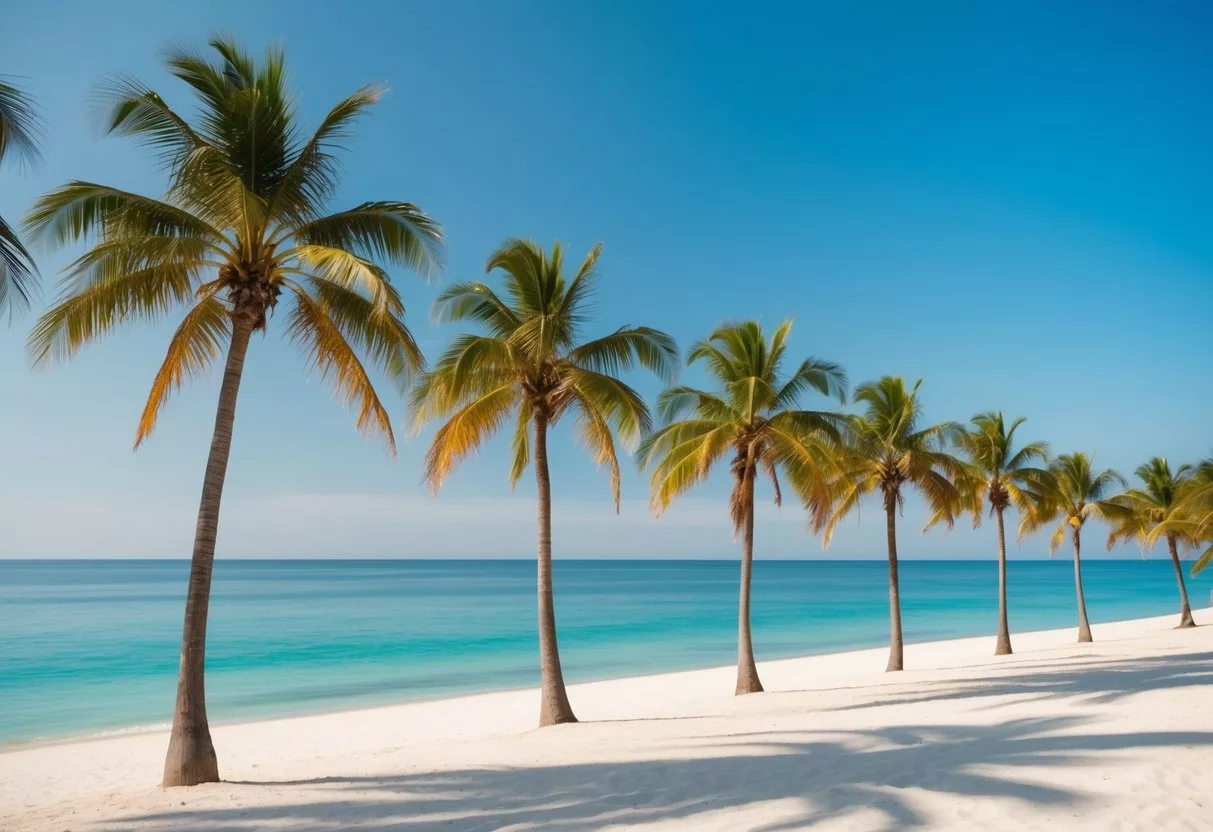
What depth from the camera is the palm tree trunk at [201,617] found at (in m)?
8.16

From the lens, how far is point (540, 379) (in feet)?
41.7

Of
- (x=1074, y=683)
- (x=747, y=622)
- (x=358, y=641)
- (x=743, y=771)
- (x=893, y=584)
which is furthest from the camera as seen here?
(x=358, y=641)

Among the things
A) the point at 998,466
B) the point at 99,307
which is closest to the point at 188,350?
the point at 99,307

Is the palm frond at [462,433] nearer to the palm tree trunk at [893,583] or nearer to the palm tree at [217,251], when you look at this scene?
the palm tree at [217,251]

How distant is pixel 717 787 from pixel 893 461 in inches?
560

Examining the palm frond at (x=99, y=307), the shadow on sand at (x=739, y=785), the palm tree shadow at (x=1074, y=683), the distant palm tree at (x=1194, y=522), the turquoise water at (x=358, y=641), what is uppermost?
the palm frond at (x=99, y=307)

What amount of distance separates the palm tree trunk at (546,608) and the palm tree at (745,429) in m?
3.47

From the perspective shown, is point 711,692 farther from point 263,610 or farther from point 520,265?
point 263,610

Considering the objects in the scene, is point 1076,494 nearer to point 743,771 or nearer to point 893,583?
point 893,583

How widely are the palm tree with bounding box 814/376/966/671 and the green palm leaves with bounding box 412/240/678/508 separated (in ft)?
27.3

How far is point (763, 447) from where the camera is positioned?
16.3m

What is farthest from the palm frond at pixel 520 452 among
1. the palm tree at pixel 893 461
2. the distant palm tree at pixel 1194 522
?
the distant palm tree at pixel 1194 522

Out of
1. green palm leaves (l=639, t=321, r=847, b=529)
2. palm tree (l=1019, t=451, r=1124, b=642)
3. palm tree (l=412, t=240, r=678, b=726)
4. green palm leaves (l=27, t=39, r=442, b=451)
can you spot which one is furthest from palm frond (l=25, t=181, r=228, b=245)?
palm tree (l=1019, t=451, r=1124, b=642)

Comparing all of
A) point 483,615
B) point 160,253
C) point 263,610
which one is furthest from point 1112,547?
point 263,610
